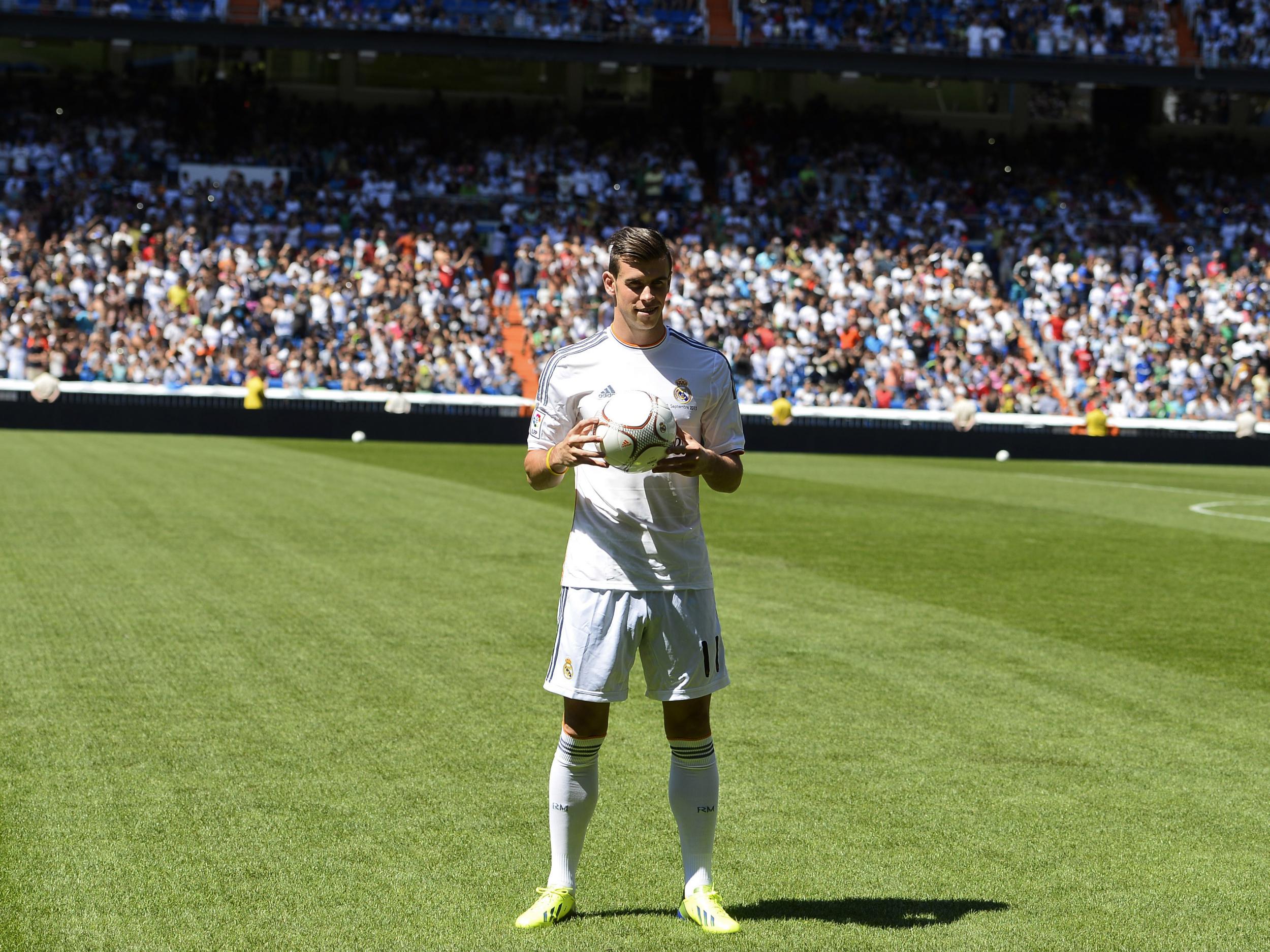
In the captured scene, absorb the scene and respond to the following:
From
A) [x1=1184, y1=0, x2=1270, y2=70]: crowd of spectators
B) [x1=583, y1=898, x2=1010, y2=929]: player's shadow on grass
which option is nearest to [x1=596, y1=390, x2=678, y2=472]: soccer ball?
[x1=583, y1=898, x2=1010, y2=929]: player's shadow on grass

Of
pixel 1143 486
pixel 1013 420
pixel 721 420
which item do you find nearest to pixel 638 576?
pixel 721 420

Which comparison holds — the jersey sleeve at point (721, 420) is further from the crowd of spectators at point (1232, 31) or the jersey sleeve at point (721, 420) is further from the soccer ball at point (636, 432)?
the crowd of spectators at point (1232, 31)

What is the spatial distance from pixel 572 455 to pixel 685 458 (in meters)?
0.32

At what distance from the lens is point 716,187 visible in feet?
129

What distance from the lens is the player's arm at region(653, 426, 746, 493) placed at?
4293 mm

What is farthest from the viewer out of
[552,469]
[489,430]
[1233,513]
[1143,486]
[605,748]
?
[489,430]

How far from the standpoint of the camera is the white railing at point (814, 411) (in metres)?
30.3

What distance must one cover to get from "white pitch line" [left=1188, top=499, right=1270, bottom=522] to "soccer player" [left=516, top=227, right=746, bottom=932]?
15.6m

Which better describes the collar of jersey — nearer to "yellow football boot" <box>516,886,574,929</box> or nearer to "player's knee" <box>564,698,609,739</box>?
"player's knee" <box>564,698,609,739</box>

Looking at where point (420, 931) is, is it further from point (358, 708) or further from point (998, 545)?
point (998, 545)

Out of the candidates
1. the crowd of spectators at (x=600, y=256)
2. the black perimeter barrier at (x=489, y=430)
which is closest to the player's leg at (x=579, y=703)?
the black perimeter barrier at (x=489, y=430)

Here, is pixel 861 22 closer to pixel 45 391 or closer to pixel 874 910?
pixel 45 391

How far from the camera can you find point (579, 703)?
4531mm

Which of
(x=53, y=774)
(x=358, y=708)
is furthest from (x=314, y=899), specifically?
(x=358, y=708)
